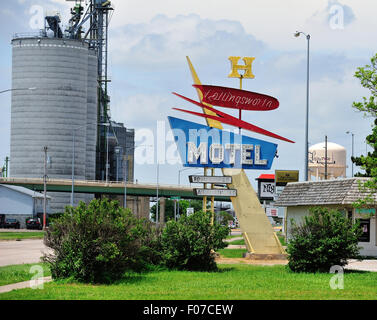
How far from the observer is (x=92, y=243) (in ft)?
67.4

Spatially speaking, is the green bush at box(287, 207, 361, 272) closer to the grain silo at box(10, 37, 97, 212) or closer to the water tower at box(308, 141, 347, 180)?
the water tower at box(308, 141, 347, 180)

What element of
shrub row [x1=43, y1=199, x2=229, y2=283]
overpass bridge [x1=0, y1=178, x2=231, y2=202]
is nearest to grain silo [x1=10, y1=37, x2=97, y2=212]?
overpass bridge [x1=0, y1=178, x2=231, y2=202]

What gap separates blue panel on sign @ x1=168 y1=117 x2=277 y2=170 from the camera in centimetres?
3634

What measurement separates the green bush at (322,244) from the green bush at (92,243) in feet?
24.3

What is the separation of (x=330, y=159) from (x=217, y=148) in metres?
54.8

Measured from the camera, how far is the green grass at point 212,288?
1708cm

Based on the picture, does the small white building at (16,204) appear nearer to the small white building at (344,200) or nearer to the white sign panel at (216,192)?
the small white building at (344,200)

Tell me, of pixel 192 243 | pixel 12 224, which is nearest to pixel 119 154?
pixel 12 224

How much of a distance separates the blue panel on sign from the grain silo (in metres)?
113

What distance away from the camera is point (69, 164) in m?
148
